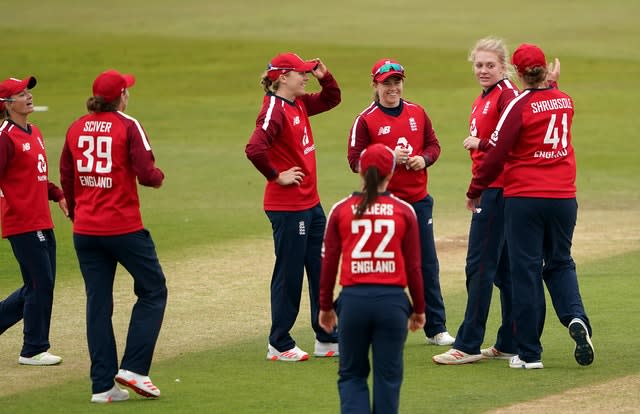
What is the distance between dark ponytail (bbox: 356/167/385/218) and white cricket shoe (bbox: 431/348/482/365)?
9.35 feet

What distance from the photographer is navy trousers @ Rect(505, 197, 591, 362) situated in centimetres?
912

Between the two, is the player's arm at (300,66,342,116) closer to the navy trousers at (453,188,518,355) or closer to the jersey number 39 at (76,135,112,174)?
the navy trousers at (453,188,518,355)

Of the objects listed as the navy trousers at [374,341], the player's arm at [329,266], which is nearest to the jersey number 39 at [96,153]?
the player's arm at [329,266]

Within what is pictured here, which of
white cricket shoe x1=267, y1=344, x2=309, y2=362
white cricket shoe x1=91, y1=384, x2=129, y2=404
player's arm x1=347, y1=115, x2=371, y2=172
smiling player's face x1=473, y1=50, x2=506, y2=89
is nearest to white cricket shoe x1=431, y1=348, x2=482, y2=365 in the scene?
white cricket shoe x1=267, y1=344, x2=309, y2=362

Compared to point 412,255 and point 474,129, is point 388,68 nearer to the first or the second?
point 474,129

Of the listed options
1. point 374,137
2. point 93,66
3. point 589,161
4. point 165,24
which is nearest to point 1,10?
point 165,24

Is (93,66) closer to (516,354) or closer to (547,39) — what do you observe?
(547,39)

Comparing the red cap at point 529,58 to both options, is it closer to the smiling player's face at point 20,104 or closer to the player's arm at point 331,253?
the player's arm at point 331,253

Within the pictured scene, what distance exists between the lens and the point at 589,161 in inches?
960

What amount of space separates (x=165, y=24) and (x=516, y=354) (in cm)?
4141

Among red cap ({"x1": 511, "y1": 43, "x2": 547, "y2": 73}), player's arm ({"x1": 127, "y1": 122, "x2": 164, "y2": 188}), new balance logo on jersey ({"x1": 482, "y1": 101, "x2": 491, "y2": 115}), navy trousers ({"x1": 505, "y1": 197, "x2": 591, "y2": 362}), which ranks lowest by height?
navy trousers ({"x1": 505, "y1": 197, "x2": 591, "y2": 362})

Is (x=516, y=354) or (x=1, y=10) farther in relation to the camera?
(x=1, y=10)

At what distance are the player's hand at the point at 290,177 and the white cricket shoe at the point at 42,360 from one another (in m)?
2.18

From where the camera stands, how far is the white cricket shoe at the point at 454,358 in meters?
9.53
